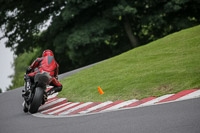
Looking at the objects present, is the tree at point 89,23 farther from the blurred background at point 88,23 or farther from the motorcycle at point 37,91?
the motorcycle at point 37,91

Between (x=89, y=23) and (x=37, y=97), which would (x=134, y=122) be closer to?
(x=37, y=97)

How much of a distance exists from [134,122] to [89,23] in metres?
23.4

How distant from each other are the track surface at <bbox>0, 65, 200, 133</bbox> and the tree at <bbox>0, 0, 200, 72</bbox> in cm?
1979

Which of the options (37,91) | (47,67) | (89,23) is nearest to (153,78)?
(47,67)

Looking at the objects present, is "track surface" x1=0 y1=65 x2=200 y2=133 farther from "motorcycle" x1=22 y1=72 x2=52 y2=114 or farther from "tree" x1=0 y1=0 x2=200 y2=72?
"tree" x1=0 y1=0 x2=200 y2=72

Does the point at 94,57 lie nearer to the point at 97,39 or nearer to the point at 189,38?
the point at 97,39

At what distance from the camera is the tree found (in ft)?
87.1

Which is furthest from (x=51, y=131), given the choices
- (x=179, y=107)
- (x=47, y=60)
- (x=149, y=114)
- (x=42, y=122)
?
(x=47, y=60)

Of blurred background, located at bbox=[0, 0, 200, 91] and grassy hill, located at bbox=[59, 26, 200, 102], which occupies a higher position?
blurred background, located at bbox=[0, 0, 200, 91]

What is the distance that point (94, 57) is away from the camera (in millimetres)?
32094

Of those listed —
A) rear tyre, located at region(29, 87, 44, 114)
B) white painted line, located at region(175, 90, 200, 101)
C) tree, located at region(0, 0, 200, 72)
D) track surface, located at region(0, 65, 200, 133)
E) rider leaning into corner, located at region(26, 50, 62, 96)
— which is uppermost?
tree, located at region(0, 0, 200, 72)

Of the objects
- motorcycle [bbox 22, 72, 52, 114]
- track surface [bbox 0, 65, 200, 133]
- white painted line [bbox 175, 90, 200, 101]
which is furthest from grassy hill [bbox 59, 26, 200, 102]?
track surface [bbox 0, 65, 200, 133]

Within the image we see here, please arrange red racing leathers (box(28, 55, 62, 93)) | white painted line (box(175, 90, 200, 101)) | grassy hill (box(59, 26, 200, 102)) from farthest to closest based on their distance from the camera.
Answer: red racing leathers (box(28, 55, 62, 93)) → grassy hill (box(59, 26, 200, 102)) → white painted line (box(175, 90, 200, 101))

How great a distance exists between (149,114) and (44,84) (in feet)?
12.1
